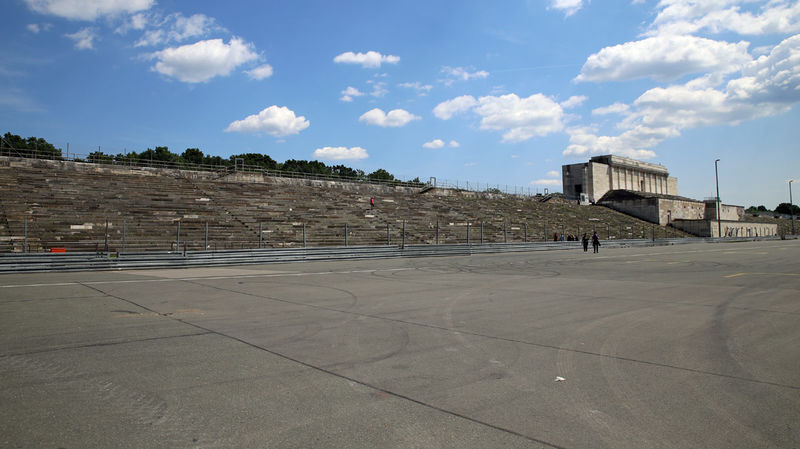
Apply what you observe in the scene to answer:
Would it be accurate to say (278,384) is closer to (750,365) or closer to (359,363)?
(359,363)

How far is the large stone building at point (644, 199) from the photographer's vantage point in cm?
6656

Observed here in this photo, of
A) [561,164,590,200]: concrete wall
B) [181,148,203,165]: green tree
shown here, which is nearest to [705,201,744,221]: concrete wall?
[561,164,590,200]: concrete wall

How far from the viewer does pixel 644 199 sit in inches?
2667

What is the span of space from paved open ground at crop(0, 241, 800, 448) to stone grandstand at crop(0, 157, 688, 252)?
15.3m

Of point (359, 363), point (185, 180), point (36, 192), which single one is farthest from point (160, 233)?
point (359, 363)

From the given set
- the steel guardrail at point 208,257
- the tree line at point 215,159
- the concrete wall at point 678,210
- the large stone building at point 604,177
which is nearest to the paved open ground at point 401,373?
the steel guardrail at point 208,257

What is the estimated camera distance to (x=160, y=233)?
25516mm

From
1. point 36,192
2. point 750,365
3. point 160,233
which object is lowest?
point 750,365

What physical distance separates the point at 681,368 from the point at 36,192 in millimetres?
32703

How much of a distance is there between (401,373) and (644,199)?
71.8 meters

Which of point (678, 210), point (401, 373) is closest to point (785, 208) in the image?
point (678, 210)

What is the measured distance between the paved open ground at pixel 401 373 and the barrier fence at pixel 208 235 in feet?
44.9

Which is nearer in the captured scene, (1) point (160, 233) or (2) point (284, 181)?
(1) point (160, 233)

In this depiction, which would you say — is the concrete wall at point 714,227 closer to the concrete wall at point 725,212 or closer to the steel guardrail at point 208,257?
the concrete wall at point 725,212
